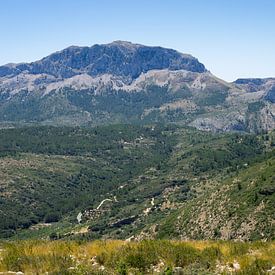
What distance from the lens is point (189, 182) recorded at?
179625 millimetres

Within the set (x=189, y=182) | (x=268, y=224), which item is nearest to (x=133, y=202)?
(x=189, y=182)

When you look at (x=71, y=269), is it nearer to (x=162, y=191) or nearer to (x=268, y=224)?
(x=268, y=224)

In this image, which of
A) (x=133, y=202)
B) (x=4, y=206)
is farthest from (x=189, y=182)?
(x=4, y=206)

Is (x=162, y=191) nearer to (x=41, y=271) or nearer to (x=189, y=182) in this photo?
(x=189, y=182)

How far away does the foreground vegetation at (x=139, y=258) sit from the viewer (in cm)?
1547

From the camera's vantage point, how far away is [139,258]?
16.3 metres

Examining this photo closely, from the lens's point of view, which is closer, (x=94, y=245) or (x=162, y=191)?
(x=94, y=245)

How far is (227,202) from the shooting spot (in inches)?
3462

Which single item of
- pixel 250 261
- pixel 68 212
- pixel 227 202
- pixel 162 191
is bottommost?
pixel 68 212

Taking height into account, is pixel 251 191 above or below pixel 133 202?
above

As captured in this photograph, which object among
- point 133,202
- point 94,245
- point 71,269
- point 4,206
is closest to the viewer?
point 71,269

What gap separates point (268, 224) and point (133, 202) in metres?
107

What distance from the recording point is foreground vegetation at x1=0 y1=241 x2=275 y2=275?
1547 centimetres

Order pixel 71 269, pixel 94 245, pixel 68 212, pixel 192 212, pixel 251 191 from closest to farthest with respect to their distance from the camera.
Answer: pixel 71 269, pixel 94 245, pixel 251 191, pixel 192 212, pixel 68 212
